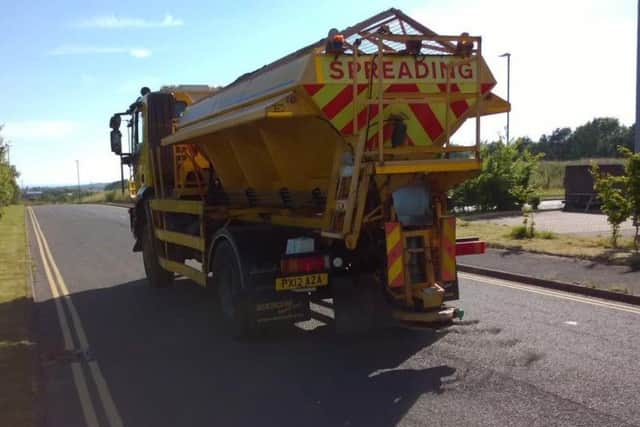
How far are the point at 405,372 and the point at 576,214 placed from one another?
65.7ft

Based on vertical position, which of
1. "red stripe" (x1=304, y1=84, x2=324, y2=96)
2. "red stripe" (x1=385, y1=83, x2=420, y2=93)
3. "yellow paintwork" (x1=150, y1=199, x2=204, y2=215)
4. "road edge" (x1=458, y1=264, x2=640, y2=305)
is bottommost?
"road edge" (x1=458, y1=264, x2=640, y2=305)

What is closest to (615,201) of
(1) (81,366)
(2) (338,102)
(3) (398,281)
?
(3) (398,281)

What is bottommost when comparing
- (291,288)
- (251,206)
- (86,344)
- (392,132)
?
(86,344)

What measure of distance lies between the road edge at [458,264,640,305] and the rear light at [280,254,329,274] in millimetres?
4646

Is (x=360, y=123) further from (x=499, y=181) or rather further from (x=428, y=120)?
(x=499, y=181)

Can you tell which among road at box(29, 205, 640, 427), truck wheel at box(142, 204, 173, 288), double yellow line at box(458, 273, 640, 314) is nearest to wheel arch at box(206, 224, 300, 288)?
road at box(29, 205, 640, 427)

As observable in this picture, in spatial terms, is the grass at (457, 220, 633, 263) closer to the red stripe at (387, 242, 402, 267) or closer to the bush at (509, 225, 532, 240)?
the bush at (509, 225, 532, 240)

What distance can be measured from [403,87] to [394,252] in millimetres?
1713

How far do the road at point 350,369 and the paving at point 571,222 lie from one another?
8.21 metres

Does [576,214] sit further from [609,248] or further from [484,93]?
[484,93]

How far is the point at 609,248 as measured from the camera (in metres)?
13.5

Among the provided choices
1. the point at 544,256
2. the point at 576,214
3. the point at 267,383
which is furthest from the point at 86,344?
the point at 576,214

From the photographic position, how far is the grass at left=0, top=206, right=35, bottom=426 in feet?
18.6

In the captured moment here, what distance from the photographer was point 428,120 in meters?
7.11
